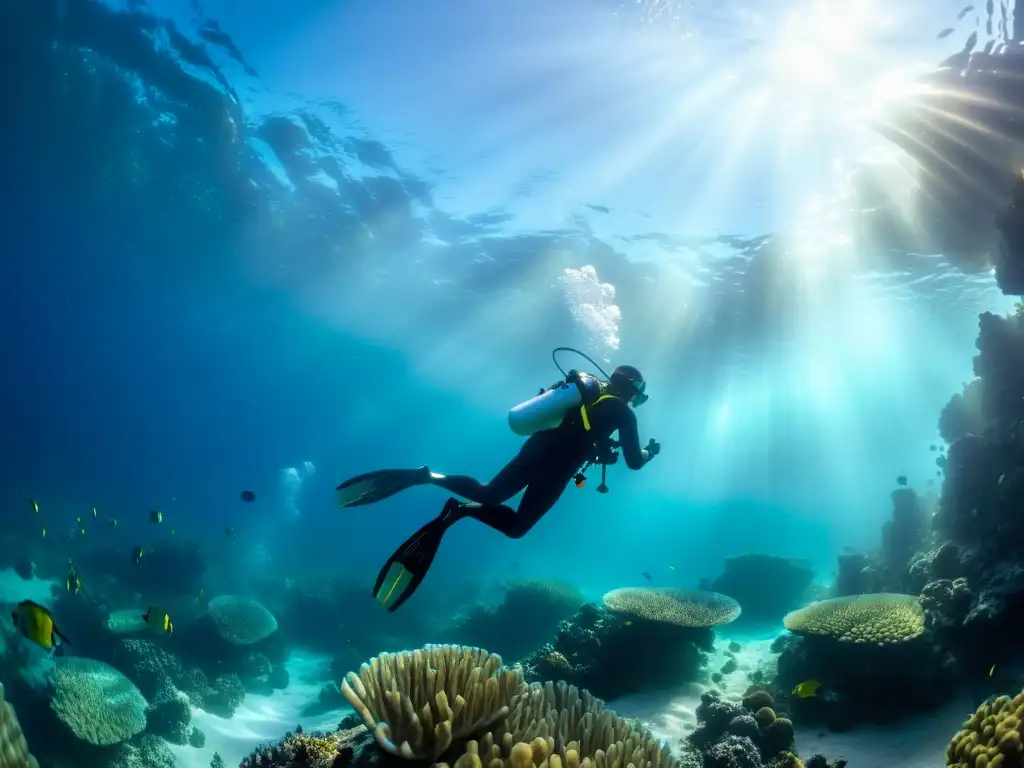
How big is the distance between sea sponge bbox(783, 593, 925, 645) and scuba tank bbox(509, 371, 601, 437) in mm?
5203

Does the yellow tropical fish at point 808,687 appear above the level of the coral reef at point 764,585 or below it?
below

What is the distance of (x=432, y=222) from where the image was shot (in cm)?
2589

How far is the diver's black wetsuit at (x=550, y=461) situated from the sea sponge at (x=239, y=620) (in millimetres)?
11618

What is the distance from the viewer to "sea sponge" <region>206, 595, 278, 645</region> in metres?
14.4

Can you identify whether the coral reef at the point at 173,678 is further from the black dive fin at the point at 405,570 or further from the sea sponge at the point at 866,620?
the sea sponge at the point at 866,620

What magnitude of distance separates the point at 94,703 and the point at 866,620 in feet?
41.6

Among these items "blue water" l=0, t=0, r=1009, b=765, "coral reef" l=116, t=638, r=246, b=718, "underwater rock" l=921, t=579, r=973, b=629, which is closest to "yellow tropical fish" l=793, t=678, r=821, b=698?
"underwater rock" l=921, t=579, r=973, b=629

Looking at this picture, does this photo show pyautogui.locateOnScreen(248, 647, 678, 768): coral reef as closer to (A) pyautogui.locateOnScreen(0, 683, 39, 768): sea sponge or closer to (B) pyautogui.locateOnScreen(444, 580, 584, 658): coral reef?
(A) pyautogui.locateOnScreen(0, 683, 39, 768): sea sponge

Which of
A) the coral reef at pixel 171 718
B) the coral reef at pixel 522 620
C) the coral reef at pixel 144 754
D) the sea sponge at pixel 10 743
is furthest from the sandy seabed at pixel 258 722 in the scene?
the sea sponge at pixel 10 743

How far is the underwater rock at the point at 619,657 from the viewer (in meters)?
8.64

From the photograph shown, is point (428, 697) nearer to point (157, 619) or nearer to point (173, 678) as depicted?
point (157, 619)

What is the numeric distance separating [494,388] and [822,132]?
117 feet

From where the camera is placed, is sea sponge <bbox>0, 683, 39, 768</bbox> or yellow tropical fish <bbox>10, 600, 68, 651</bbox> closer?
sea sponge <bbox>0, 683, 39, 768</bbox>

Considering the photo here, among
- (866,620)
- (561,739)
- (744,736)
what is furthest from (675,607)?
(561,739)
